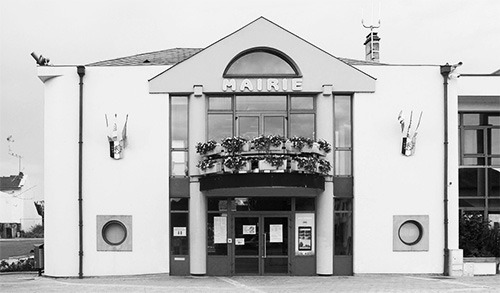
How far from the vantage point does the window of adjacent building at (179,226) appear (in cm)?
2491

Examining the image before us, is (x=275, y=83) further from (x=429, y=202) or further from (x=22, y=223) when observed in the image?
(x=22, y=223)

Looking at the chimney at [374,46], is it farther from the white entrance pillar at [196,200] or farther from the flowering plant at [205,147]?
the flowering plant at [205,147]

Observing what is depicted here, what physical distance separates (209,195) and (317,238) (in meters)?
3.42

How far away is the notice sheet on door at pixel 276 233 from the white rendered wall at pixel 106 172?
3076 millimetres

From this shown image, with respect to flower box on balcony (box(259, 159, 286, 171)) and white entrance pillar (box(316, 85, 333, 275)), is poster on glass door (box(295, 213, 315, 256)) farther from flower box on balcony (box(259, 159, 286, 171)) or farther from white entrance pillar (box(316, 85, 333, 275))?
flower box on balcony (box(259, 159, 286, 171))

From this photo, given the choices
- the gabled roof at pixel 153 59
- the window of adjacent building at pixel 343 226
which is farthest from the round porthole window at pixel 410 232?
the gabled roof at pixel 153 59

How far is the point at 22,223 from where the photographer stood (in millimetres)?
69188

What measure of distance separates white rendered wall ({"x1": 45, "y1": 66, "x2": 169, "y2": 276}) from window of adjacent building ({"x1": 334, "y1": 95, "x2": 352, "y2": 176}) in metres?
5.08

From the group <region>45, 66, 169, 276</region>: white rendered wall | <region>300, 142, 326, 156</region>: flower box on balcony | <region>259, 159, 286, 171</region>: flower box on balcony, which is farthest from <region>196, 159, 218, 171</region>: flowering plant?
<region>300, 142, 326, 156</region>: flower box on balcony

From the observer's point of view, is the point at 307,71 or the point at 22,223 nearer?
the point at 307,71

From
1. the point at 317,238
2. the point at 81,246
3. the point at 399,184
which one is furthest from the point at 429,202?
the point at 81,246

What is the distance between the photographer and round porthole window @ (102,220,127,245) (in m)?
24.9

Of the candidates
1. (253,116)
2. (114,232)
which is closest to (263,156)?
(253,116)

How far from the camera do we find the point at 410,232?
25188 mm
